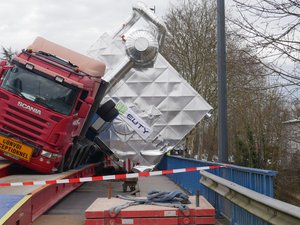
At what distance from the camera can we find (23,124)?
12.2 m

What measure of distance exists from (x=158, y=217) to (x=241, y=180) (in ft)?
5.55

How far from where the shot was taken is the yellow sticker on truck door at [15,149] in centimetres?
1202

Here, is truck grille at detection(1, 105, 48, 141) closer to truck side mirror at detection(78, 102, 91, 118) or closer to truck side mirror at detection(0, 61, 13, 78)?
truck side mirror at detection(0, 61, 13, 78)

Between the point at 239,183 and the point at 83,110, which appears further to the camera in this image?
the point at 83,110

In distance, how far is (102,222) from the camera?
7.34m

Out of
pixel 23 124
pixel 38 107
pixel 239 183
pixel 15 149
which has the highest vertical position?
pixel 38 107

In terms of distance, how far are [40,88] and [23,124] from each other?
3.24ft

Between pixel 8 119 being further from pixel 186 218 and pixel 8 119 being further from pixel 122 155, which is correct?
pixel 122 155

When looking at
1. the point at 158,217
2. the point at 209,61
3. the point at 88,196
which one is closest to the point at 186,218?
the point at 158,217

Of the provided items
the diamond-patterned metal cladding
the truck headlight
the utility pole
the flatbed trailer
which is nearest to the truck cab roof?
the truck headlight

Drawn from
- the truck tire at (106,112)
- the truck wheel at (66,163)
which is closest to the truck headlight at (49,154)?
the truck wheel at (66,163)

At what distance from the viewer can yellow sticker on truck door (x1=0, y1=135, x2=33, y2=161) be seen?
12016mm

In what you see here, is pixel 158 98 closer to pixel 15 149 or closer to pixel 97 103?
pixel 97 103

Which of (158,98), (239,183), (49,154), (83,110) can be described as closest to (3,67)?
(83,110)
